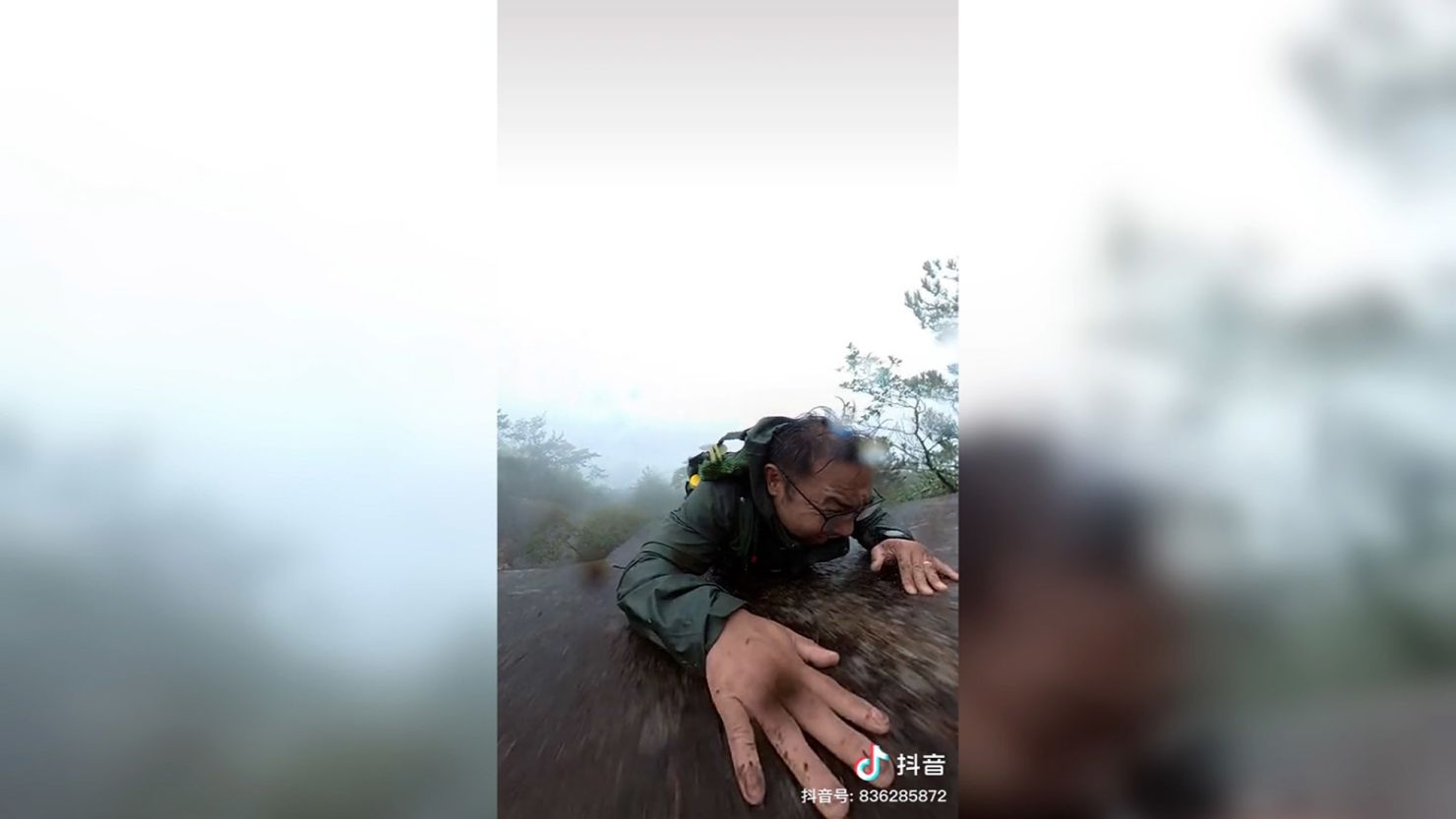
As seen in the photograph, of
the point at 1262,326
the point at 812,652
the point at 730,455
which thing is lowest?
the point at 812,652

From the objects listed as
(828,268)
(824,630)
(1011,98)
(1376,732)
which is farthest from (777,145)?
(1376,732)

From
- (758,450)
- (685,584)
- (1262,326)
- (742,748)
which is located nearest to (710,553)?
(685,584)

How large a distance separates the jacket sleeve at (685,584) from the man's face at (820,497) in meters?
0.09

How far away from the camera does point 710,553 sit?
3.81 ft

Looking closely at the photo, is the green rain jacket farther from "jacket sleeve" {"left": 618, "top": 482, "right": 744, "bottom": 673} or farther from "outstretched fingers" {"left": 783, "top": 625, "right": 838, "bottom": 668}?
"outstretched fingers" {"left": 783, "top": 625, "right": 838, "bottom": 668}

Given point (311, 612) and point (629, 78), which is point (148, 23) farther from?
point (311, 612)

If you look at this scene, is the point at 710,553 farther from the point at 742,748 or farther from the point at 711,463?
the point at 742,748

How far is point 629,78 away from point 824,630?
0.98m

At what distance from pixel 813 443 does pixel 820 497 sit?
96mm

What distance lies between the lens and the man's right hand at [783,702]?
109 centimetres

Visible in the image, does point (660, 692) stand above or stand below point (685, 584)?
below

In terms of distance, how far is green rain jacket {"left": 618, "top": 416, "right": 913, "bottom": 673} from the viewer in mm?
1123

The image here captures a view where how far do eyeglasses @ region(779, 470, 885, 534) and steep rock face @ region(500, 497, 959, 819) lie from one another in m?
0.05

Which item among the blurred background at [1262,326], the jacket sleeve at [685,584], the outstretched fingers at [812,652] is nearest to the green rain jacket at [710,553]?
the jacket sleeve at [685,584]
